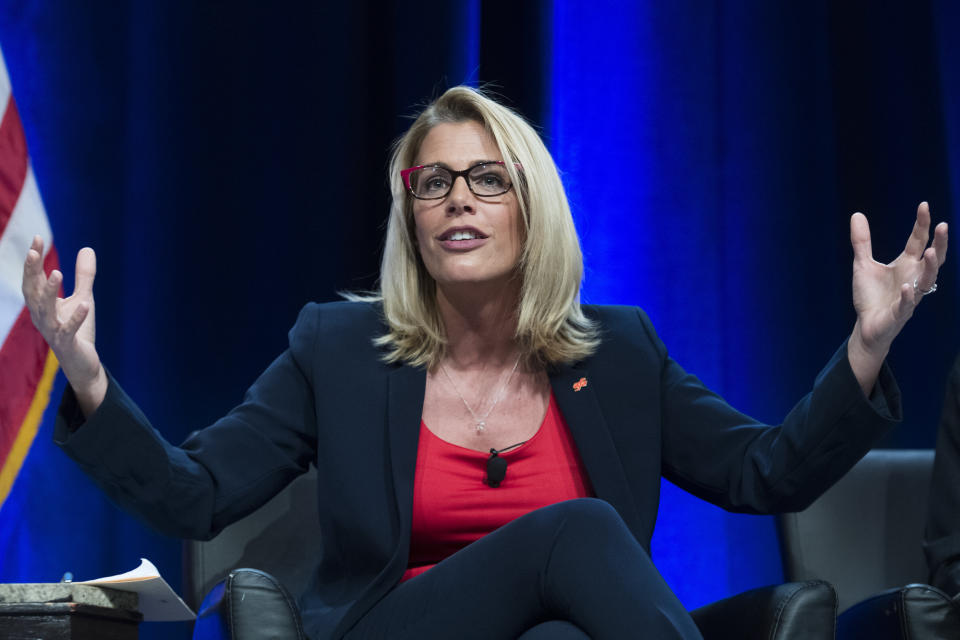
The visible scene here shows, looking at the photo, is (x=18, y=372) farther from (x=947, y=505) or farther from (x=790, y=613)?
(x=947, y=505)

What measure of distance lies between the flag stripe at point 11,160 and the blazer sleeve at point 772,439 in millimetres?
1266

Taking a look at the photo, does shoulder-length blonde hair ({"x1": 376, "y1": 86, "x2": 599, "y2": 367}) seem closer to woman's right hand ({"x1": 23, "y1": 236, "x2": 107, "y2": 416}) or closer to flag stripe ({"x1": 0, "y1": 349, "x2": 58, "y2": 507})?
woman's right hand ({"x1": 23, "y1": 236, "x2": 107, "y2": 416})

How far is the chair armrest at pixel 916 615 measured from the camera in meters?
1.37

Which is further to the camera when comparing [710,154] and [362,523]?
[710,154]

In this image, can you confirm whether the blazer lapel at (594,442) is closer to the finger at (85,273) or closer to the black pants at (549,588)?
the black pants at (549,588)

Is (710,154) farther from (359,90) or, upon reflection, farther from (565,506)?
(565,506)

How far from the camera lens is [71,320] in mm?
1271

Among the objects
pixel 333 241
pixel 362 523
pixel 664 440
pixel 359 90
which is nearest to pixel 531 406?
pixel 664 440

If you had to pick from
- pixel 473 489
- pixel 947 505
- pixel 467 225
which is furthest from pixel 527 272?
pixel 947 505

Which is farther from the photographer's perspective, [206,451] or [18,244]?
[18,244]

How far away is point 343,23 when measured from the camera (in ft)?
7.64

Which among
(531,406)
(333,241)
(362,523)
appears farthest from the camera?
(333,241)

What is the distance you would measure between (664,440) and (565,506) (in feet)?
1.50

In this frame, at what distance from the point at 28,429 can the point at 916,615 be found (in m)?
1.65
